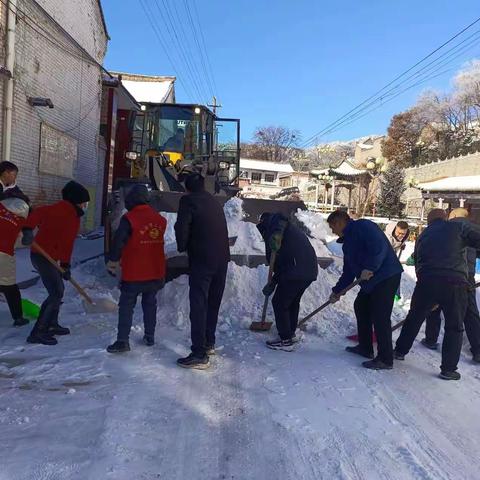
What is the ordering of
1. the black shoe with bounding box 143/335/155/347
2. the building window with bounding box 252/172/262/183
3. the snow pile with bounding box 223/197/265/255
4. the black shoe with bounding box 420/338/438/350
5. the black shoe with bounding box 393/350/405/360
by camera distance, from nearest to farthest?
the black shoe with bounding box 143/335/155/347
the black shoe with bounding box 393/350/405/360
the black shoe with bounding box 420/338/438/350
the snow pile with bounding box 223/197/265/255
the building window with bounding box 252/172/262/183

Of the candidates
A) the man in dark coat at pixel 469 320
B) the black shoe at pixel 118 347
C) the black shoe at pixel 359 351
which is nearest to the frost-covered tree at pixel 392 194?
the man in dark coat at pixel 469 320

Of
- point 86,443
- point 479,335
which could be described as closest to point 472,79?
point 479,335

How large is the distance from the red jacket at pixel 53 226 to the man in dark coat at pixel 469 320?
3922 millimetres

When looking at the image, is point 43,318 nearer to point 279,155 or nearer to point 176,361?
point 176,361

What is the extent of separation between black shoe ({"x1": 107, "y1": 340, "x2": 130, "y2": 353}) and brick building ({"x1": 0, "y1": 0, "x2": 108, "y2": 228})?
656 cm

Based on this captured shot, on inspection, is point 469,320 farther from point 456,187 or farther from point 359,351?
point 456,187

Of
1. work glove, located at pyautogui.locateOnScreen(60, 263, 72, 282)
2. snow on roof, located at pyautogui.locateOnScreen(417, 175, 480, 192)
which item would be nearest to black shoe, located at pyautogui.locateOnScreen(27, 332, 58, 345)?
work glove, located at pyautogui.locateOnScreen(60, 263, 72, 282)

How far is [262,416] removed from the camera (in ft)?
11.8

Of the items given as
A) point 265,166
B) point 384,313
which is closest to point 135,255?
point 384,313

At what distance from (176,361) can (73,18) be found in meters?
11.6

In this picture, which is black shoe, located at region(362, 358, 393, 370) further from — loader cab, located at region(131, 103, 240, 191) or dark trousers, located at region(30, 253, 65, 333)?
loader cab, located at region(131, 103, 240, 191)

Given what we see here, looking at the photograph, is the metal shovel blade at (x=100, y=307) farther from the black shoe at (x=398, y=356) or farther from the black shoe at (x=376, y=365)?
the black shoe at (x=398, y=356)

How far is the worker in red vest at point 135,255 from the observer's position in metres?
4.62

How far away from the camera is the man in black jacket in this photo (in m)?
4.53
